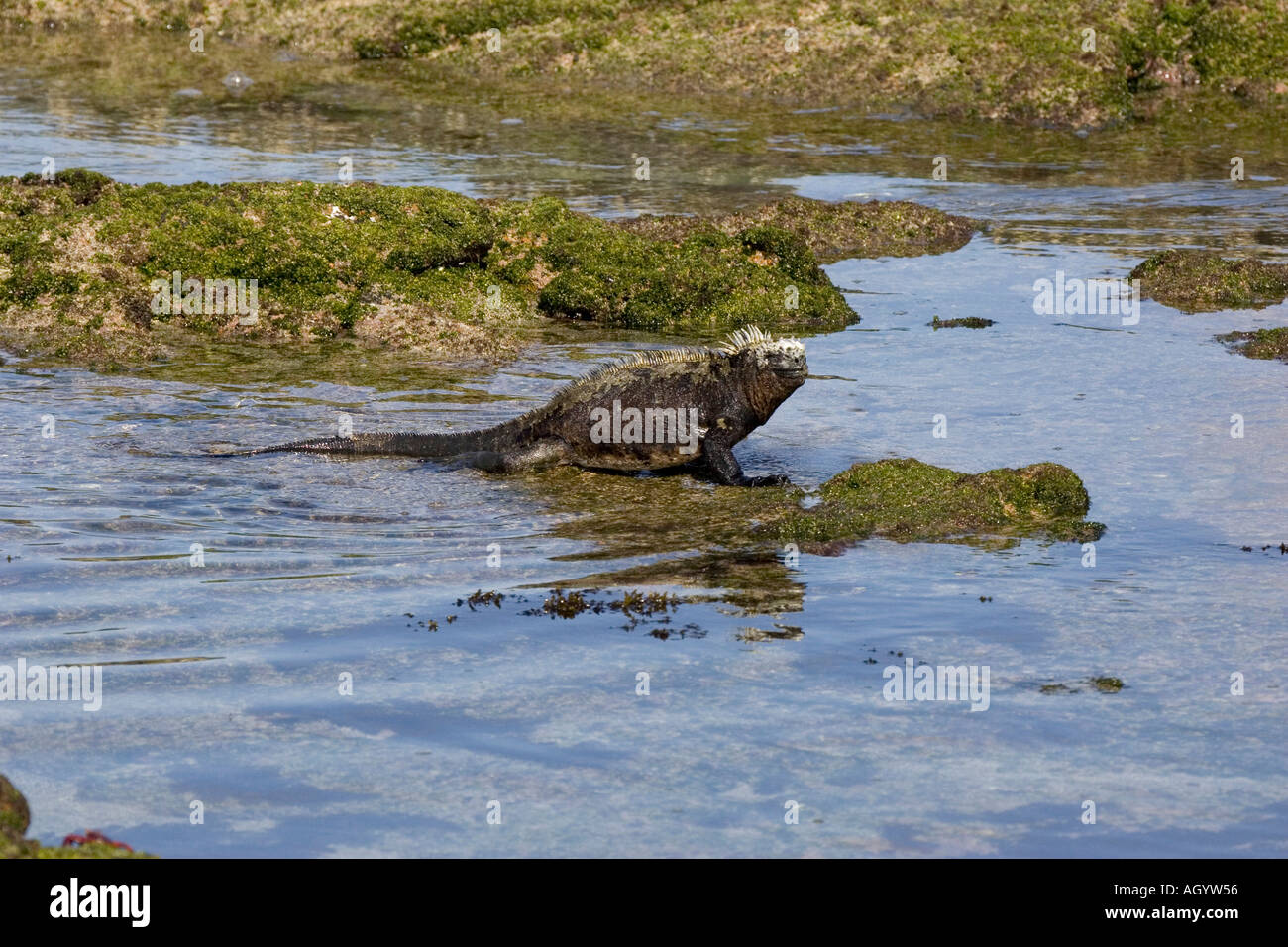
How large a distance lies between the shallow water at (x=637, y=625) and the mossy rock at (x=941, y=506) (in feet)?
0.88

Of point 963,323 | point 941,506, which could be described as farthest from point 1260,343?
point 941,506

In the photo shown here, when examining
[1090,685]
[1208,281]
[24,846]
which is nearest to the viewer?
[24,846]

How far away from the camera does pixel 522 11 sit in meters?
36.0

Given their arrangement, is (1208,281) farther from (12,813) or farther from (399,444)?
(12,813)

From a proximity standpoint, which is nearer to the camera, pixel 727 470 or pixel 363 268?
pixel 727 470

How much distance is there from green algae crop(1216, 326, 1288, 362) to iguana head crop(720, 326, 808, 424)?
595cm

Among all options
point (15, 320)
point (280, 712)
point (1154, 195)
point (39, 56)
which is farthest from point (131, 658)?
point (39, 56)

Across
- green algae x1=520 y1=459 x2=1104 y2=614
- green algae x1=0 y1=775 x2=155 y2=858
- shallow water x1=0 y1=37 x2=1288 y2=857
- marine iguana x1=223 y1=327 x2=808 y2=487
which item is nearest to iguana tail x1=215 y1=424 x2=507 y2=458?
marine iguana x1=223 y1=327 x2=808 y2=487

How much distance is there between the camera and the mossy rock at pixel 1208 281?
18.5m

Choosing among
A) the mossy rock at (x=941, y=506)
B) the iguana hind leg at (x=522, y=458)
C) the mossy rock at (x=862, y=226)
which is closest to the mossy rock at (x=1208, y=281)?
the mossy rock at (x=862, y=226)

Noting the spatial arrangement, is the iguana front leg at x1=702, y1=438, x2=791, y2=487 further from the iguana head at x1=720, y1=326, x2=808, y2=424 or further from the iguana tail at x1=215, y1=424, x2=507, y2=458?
the iguana tail at x1=215, y1=424, x2=507, y2=458

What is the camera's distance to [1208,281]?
18828 millimetres

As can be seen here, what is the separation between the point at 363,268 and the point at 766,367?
21.1ft
